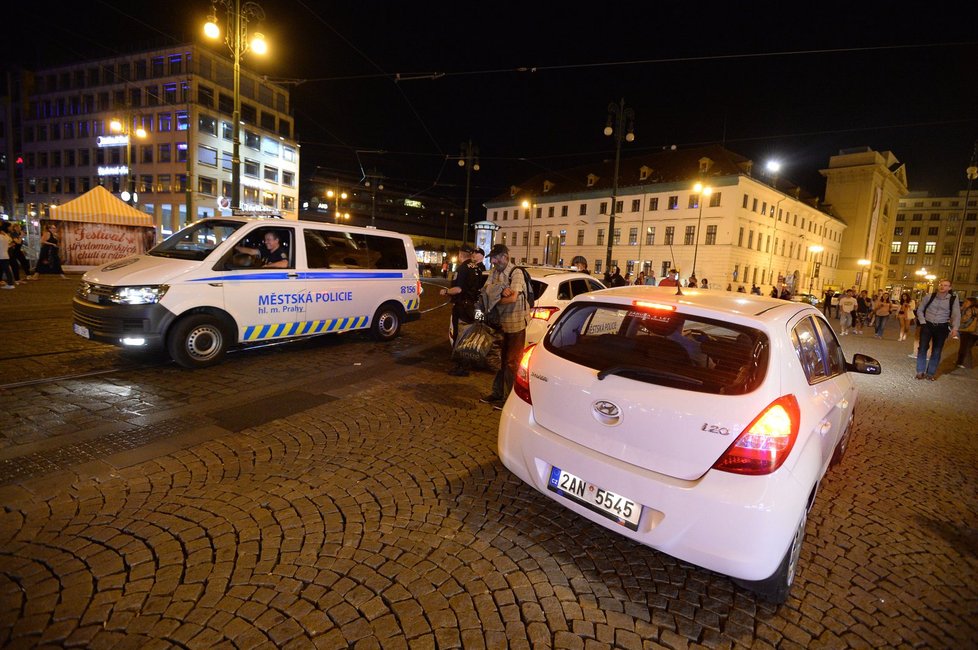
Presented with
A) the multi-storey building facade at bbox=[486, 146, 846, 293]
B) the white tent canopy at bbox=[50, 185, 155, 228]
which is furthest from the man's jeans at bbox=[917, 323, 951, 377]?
the multi-storey building facade at bbox=[486, 146, 846, 293]

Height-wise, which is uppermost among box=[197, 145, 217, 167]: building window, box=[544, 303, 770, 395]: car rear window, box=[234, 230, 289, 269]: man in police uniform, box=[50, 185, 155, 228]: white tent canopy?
box=[197, 145, 217, 167]: building window

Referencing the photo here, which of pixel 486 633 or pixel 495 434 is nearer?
pixel 486 633

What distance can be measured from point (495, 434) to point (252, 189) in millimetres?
65395

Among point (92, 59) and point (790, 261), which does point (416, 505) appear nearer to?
point (790, 261)

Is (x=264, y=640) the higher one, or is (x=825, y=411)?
(x=825, y=411)

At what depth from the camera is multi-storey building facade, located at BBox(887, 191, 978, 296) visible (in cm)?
9738

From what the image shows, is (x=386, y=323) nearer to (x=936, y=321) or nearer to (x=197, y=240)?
(x=197, y=240)

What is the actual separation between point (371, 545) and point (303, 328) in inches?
216

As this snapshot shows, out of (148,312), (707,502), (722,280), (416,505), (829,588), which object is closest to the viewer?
(707,502)

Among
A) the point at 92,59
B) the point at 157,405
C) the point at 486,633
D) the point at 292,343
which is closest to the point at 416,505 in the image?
the point at 486,633

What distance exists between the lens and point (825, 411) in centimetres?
299

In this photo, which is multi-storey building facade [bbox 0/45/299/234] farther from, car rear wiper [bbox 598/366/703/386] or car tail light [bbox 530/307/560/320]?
car rear wiper [bbox 598/366/703/386]

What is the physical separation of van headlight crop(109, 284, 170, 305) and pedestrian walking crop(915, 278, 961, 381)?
1264cm

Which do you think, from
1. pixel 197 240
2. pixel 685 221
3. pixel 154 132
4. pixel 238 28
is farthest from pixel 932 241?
pixel 154 132
